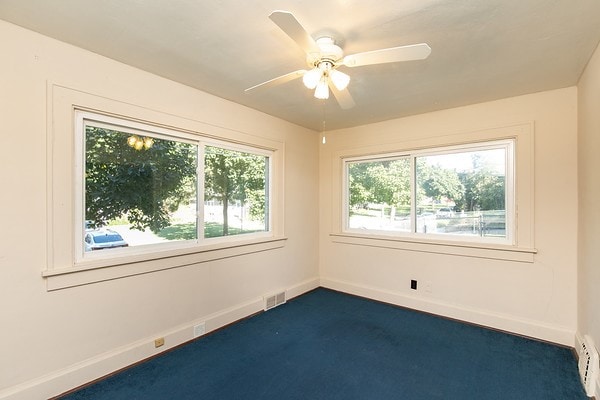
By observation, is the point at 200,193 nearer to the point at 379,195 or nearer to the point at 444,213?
the point at 379,195

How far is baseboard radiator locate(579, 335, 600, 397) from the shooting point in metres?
1.93

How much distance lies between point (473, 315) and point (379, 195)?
1736 mm

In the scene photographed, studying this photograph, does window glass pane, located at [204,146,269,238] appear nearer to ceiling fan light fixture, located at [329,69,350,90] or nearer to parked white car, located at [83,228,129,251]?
parked white car, located at [83,228,129,251]

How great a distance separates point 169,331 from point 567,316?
3619 mm

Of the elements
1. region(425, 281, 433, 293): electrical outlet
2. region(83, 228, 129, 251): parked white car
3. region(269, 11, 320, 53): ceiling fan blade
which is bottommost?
region(425, 281, 433, 293): electrical outlet

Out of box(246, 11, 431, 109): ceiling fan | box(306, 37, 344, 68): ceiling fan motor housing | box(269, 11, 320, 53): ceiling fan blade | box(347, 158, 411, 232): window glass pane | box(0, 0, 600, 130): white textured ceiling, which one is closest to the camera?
box(269, 11, 320, 53): ceiling fan blade

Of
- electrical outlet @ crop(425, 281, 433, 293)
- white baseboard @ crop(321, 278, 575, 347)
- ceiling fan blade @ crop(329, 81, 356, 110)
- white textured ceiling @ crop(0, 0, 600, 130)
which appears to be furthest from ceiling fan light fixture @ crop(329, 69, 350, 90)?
white baseboard @ crop(321, 278, 575, 347)

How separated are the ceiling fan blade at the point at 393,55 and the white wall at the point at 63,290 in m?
1.72

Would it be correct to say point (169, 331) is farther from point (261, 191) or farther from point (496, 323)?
point (496, 323)

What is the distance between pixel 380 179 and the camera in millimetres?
3896

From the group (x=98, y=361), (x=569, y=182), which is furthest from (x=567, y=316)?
(x=98, y=361)

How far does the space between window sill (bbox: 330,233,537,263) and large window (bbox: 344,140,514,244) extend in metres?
0.13

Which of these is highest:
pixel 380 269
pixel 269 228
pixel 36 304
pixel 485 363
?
pixel 269 228

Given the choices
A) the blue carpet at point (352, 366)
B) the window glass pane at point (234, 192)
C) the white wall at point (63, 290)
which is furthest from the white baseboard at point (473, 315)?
the white wall at point (63, 290)
